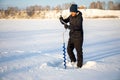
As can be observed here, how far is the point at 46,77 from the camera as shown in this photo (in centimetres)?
432

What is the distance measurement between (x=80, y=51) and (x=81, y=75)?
31.7 inches

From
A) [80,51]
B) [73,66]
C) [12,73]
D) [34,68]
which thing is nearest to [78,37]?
[80,51]

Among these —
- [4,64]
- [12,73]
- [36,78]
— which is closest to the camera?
[36,78]

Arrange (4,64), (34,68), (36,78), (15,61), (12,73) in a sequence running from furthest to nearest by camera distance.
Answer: (15,61) → (4,64) → (34,68) → (12,73) → (36,78)

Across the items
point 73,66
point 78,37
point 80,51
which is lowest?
point 73,66

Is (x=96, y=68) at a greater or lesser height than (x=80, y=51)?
lesser

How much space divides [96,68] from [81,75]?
705 mm

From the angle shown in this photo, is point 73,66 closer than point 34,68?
No

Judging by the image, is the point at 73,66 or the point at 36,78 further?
the point at 73,66

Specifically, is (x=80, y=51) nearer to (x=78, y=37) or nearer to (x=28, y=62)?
(x=78, y=37)

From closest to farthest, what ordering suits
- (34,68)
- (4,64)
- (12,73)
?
(12,73) → (34,68) → (4,64)

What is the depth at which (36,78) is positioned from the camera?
13.9 ft

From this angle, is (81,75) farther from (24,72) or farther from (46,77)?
(24,72)

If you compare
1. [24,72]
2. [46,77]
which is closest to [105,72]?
[46,77]
